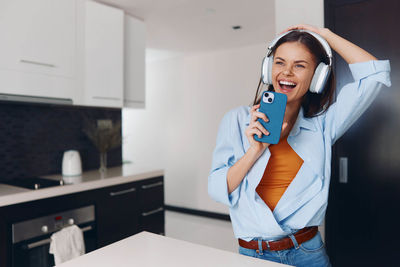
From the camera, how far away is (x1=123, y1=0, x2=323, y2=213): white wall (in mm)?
4086

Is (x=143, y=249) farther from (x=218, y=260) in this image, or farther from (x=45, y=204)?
(x=45, y=204)

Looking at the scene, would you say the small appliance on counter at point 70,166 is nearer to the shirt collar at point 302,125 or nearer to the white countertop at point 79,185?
the white countertop at point 79,185

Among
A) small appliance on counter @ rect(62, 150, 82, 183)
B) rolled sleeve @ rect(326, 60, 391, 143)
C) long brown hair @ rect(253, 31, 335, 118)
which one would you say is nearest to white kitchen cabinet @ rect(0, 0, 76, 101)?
small appliance on counter @ rect(62, 150, 82, 183)

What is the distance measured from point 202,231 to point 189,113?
5.62 feet

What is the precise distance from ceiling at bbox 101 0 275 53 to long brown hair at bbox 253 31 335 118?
1705 millimetres

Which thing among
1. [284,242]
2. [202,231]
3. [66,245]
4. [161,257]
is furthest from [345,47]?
[202,231]

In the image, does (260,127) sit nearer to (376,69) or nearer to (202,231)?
(376,69)

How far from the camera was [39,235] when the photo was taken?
1.86m

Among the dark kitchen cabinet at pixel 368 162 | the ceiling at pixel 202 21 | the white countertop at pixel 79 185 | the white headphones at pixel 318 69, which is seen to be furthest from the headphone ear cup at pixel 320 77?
the ceiling at pixel 202 21

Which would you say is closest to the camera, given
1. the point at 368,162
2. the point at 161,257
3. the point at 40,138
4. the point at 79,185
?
the point at 161,257

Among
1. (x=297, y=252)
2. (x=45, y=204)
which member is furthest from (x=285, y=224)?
(x=45, y=204)

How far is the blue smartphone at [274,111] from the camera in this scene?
2.88ft

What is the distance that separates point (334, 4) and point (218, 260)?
1641 mm

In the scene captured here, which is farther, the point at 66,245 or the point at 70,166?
the point at 70,166
